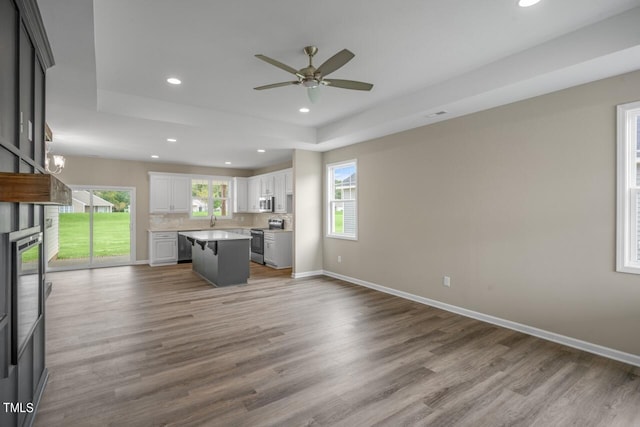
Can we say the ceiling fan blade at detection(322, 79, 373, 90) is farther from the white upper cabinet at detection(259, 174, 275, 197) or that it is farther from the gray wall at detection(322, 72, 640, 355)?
the white upper cabinet at detection(259, 174, 275, 197)

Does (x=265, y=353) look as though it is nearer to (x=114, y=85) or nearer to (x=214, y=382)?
(x=214, y=382)

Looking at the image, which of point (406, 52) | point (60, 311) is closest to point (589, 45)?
point (406, 52)

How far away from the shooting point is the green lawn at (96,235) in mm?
7383

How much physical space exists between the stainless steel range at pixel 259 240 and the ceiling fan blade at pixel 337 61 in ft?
18.4

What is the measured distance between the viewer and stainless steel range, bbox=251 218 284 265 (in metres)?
8.04

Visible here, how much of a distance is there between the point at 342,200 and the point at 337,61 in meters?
3.84

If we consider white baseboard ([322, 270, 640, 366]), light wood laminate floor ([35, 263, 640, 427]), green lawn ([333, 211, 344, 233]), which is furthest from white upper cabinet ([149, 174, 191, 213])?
white baseboard ([322, 270, 640, 366])

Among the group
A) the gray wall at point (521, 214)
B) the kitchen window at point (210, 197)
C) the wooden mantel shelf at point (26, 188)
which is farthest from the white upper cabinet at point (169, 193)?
the wooden mantel shelf at point (26, 188)

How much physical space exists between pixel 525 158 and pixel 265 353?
3.48 metres

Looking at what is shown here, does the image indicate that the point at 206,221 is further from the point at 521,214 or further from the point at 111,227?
the point at 521,214

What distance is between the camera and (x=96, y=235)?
7.64 m

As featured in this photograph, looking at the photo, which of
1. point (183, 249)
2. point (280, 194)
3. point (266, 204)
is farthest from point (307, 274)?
point (183, 249)

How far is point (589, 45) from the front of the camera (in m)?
2.70

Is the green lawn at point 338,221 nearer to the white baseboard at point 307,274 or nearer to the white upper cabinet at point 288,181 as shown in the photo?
the white baseboard at point 307,274
